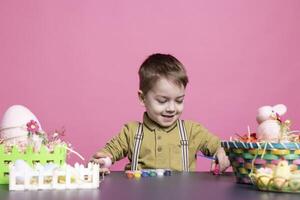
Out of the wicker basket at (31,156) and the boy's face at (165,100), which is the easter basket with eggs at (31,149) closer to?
the wicker basket at (31,156)

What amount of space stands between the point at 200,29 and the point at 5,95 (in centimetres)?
83

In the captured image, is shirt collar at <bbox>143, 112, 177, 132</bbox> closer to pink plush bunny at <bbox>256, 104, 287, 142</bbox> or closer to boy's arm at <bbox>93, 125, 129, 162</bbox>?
boy's arm at <bbox>93, 125, 129, 162</bbox>

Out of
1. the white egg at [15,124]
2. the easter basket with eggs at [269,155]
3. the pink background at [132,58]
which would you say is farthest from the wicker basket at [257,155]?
the pink background at [132,58]

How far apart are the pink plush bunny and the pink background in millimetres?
1228

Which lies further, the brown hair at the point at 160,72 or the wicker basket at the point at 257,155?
the brown hair at the point at 160,72

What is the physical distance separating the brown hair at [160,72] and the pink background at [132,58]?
0.57 metres

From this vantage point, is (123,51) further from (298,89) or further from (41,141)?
(41,141)

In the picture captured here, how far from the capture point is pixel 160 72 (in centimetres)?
172

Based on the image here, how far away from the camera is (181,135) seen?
1.76 m

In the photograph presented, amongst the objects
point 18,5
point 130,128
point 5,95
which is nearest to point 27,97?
point 5,95

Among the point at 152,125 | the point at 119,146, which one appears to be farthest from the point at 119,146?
the point at 152,125

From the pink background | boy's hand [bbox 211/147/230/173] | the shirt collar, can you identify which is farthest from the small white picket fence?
the pink background

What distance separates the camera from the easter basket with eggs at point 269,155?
0.95m

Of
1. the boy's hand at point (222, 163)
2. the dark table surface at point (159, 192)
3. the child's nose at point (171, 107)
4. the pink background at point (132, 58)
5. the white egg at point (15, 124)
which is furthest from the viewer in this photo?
the pink background at point (132, 58)
